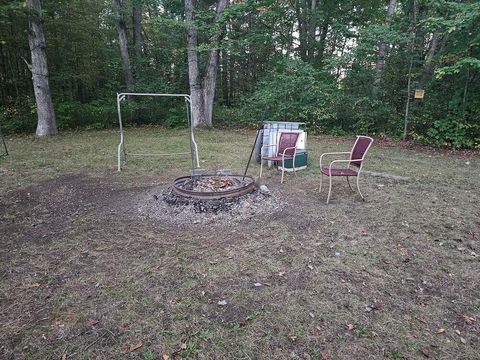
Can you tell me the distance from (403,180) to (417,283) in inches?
122

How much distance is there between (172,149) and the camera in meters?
7.56

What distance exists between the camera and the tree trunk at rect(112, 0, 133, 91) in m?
11.4

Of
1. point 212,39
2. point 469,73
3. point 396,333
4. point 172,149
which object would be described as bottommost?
point 396,333

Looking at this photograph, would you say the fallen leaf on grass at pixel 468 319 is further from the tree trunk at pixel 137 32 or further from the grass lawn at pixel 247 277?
the tree trunk at pixel 137 32

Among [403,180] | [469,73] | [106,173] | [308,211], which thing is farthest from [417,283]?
[469,73]

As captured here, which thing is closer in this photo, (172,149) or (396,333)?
(396,333)

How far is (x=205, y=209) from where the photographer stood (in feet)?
11.6

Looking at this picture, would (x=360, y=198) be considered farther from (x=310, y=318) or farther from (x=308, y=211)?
(x=310, y=318)

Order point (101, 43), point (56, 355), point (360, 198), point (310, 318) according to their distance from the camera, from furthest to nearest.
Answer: point (101, 43)
point (360, 198)
point (310, 318)
point (56, 355)

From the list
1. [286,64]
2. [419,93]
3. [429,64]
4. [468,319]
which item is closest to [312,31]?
[286,64]

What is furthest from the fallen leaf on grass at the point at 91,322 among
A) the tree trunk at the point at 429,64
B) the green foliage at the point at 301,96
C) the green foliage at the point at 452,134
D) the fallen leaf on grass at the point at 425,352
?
the tree trunk at the point at 429,64

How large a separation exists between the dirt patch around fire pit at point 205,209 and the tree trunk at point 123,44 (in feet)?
32.0

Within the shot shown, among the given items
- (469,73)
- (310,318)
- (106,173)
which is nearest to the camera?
(310,318)

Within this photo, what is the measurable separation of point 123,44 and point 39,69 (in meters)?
3.95
